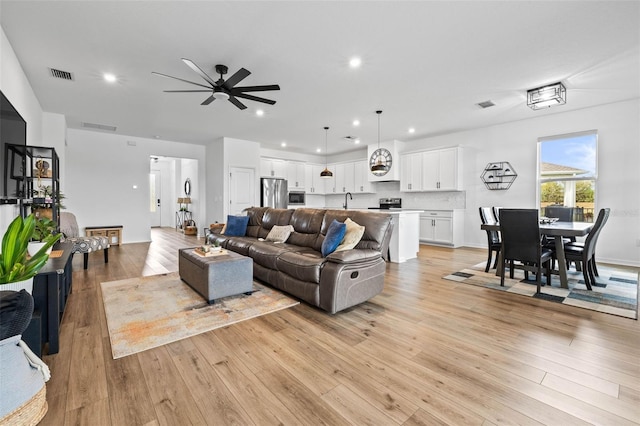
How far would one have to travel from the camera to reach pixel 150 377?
1.77m

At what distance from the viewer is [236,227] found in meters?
4.89

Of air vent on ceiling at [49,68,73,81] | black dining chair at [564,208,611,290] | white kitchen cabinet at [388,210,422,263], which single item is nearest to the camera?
black dining chair at [564,208,611,290]

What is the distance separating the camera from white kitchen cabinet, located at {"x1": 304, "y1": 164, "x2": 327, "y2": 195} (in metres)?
9.86

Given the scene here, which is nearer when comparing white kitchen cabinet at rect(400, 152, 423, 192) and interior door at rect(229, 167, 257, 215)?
white kitchen cabinet at rect(400, 152, 423, 192)

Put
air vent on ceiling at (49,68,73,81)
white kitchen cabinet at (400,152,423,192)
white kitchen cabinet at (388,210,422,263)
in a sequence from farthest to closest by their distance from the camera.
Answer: white kitchen cabinet at (400,152,423,192), white kitchen cabinet at (388,210,422,263), air vent on ceiling at (49,68,73,81)

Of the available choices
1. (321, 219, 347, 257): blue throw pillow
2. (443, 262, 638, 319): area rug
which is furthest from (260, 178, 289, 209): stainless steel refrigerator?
(443, 262, 638, 319): area rug

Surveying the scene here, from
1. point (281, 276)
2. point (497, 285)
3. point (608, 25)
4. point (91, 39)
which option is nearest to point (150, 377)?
point (281, 276)

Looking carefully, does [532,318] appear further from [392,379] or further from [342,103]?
[342,103]

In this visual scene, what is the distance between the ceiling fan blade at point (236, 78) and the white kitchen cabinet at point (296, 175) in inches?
233

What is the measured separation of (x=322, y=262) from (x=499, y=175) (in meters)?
5.47

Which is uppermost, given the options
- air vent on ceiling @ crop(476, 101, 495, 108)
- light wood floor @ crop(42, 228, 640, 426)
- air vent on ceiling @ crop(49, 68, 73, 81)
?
air vent on ceiling @ crop(476, 101, 495, 108)

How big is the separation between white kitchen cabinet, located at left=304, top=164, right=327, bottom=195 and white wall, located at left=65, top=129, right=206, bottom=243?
13.7ft

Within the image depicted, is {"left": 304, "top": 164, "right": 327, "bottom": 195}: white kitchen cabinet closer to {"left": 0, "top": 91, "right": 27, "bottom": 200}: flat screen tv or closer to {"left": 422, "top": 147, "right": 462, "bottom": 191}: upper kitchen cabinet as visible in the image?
{"left": 422, "top": 147, "right": 462, "bottom": 191}: upper kitchen cabinet

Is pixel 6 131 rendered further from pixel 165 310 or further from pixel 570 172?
pixel 570 172
